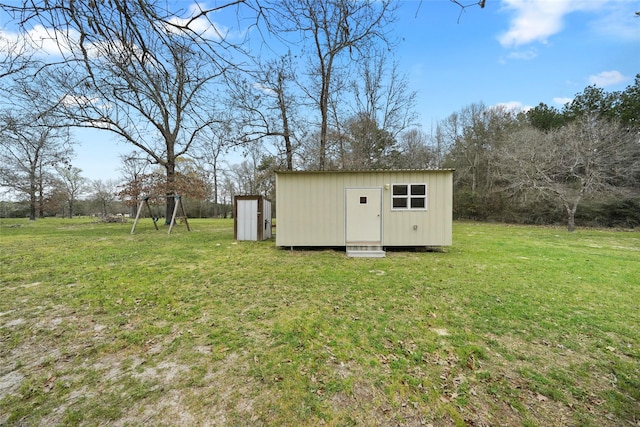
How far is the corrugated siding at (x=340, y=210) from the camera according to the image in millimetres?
7258

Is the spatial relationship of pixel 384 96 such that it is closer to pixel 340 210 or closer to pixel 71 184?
pixel 340 210

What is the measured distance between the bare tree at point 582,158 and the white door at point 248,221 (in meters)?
13.4

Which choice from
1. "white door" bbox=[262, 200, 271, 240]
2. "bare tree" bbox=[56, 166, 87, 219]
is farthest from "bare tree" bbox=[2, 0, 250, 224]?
"bare tree" bbox=[56, 166, 87, 219]

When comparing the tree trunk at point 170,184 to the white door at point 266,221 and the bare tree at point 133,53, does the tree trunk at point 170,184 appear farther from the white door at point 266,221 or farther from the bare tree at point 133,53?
the bare tree at point 133,53

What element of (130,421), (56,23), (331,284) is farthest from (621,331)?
(56,23)

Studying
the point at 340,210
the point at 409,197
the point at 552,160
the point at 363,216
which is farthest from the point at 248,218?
the point at 552,160

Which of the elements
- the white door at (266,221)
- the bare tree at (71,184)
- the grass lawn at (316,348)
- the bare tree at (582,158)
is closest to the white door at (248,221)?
the white door at (266,221)

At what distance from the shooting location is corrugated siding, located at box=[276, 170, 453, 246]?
7.26 metres

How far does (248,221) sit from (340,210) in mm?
3763

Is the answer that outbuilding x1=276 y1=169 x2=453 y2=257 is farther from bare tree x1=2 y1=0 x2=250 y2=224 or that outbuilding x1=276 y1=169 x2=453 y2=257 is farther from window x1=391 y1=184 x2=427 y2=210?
bare tree x1=2 y1=0 x2=250 y2=224

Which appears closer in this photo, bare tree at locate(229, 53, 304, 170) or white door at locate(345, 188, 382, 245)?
white door at locate(345, 188, 382, 245)

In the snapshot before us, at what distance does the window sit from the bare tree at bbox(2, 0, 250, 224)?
579 centimetres

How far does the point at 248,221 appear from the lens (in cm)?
961

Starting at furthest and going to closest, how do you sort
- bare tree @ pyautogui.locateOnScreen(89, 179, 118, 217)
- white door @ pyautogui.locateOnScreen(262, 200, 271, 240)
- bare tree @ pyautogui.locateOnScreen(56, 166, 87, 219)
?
1. bare tree @ pyautogui.locateOnScreen(89, 179, 118, 217)
2. bare tree @ pyautogui.locateOnScreen(56, 166, 87, 219)
3. white door @ pyautogui.locateOnScreen(262, 200, 271, 240)
